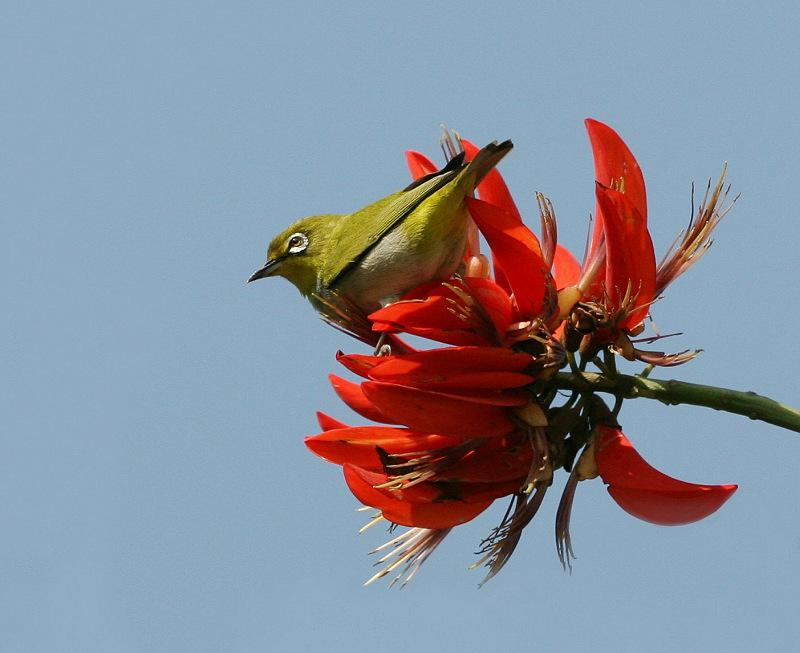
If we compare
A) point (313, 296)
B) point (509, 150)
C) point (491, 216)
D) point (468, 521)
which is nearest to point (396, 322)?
point (491, 216)

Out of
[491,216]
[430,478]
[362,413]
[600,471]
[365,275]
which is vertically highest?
[365,275]

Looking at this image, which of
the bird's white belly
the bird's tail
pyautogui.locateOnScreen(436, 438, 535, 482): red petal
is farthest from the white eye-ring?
pyautogui.locateOnScreen(436, 438, 535, 482): red petal

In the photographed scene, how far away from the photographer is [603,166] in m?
4.19

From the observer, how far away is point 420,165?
5230 mm

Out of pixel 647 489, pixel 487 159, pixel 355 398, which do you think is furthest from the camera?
pixel 487 159

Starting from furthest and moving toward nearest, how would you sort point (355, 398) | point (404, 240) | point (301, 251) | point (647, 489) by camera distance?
point (301, 251)
point (404, 240)
point (355, 398)
point (647, 489)

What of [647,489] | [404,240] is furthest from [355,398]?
[647,489]

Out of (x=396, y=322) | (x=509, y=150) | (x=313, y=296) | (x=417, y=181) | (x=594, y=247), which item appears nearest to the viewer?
→ (x=396, y=322)

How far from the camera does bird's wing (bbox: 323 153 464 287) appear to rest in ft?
16.6

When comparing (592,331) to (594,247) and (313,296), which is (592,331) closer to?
(594,247)

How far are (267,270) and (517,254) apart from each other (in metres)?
2.73

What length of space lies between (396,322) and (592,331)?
2.73ft

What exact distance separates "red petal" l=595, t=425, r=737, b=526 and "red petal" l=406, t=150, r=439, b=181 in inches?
73.3

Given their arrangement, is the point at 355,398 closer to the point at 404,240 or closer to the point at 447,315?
the point at 447,315
